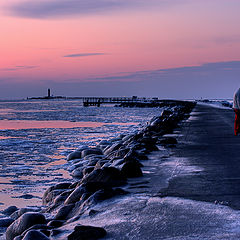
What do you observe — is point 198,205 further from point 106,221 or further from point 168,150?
point 168,150

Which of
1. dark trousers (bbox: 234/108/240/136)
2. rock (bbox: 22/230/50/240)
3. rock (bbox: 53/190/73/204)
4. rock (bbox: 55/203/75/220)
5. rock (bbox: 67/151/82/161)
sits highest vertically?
dark trousers (bbox: 234/108/240/136)

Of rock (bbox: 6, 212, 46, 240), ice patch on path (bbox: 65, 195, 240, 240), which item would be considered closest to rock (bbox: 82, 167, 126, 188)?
ice patch on path (bbox: 65, 195, 240, 240)

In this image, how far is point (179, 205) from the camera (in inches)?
192

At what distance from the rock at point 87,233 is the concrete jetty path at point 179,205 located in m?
0.11

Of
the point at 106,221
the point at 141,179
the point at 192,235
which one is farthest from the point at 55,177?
the point at 192,235

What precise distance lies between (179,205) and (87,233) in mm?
1476

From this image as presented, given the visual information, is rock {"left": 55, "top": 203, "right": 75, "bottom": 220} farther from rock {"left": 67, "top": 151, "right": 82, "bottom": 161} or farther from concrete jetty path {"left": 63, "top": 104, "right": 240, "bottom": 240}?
rock {"left": 67, "top": 151, "right": 82, "bottom": 161}

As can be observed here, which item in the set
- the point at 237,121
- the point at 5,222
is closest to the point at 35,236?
the point at 5,222

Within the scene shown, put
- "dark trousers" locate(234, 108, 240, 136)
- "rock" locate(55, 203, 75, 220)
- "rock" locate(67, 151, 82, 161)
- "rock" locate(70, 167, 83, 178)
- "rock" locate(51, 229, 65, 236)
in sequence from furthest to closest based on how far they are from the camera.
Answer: "rock" locate(67, 151, 82, 161), "dark trousers" locate(234, 108, 240, 136), "rock" locate(70, 167, 83, 178), "rock" locate(55, 203, 75, 220), "rock" locate(51, 229, 65, 236)

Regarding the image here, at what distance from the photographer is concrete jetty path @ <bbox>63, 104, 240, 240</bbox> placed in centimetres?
396

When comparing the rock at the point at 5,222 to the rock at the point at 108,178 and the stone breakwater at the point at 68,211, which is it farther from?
the rock at the point at 108,178

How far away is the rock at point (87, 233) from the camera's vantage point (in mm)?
3809

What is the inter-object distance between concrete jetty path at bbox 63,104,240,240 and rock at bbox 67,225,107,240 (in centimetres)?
11

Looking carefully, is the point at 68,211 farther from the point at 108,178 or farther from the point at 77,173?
the point at 77,173
